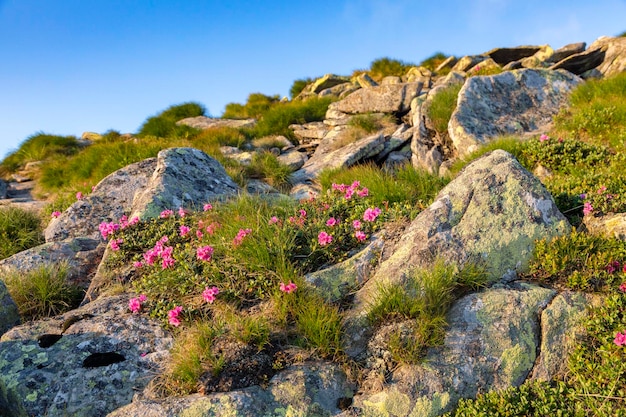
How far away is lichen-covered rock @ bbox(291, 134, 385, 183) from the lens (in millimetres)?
11625

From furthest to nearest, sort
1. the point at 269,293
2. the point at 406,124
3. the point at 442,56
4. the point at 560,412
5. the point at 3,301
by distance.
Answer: the point at 442,56
the point at 406,124
the point at 3,301
the point at 269,293
the point at 560,412

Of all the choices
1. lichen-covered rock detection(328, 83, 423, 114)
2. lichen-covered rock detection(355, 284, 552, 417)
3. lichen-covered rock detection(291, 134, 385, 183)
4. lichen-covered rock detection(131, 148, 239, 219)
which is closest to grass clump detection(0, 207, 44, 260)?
lichen-covered rock detection(131, 148, 239, 219)

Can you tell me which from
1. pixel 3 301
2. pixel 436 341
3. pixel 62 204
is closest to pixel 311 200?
pixel 436 341

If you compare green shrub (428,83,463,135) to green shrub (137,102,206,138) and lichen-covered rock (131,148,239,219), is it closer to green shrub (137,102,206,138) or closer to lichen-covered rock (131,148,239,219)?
lichen-covered rock (131,148,239,219)

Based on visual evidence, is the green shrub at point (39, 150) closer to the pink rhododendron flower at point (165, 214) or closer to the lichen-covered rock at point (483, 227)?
the pink rhododendron flower at point (165, 214)

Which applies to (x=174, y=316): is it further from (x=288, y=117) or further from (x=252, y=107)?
(x=252, y=107)

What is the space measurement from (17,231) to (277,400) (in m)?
7.63

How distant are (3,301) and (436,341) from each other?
496 centimetres

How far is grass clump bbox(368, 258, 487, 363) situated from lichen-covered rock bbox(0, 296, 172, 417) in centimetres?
224

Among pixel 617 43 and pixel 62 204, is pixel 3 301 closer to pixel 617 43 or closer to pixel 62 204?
pixel 62 204

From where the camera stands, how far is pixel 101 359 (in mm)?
4457

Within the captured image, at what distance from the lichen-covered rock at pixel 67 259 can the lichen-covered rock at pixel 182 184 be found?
905 mm

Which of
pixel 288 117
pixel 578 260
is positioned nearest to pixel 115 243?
pixel 578 260

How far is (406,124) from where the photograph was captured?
14164 mm
